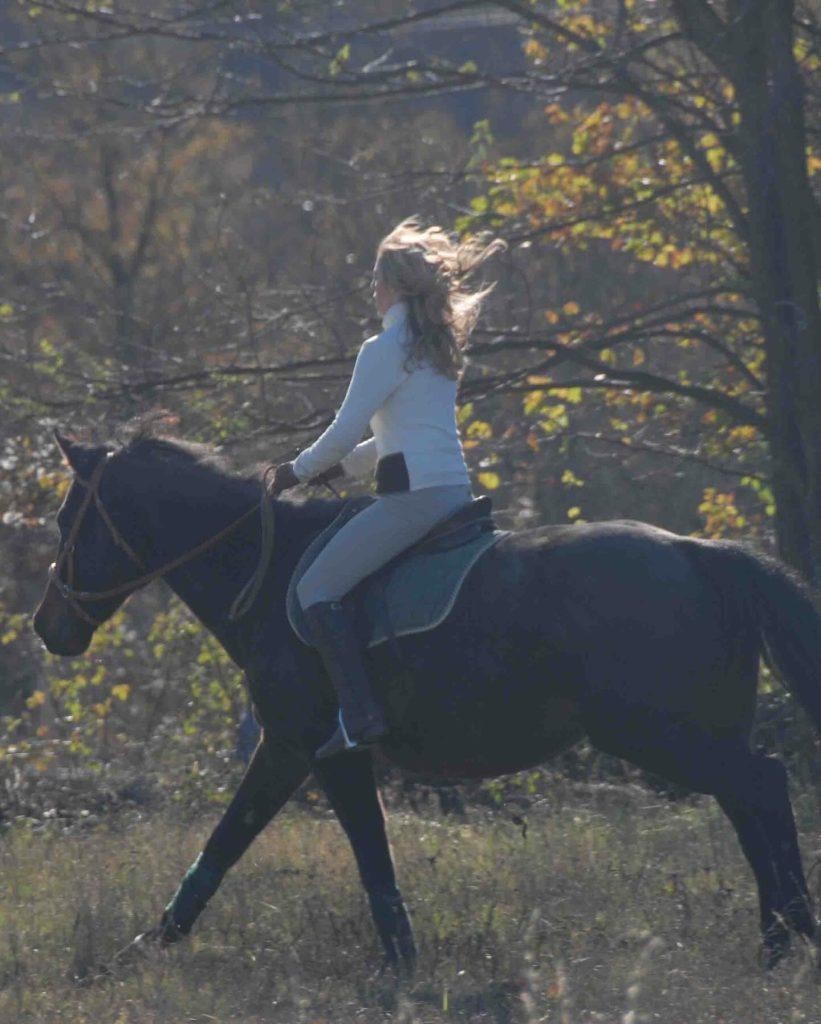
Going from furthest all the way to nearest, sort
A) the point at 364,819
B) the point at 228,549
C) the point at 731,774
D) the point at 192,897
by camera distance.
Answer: the point at 228,549, the point at 192,897, the point at 364,819, the point at 731,774

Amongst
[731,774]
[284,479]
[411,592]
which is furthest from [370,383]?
[731,774]

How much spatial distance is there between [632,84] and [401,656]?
4347 millimetres

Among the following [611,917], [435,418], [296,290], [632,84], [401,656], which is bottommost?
[611,917]

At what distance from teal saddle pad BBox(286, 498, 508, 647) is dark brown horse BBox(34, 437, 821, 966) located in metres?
0.05

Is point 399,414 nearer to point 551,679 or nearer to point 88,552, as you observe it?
point 551,679

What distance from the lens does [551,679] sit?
17.7 ft

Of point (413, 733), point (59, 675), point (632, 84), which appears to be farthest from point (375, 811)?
point (59, 675)

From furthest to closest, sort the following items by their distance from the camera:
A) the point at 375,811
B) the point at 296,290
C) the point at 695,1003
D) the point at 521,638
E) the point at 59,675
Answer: the point at 59,675
the point at 296,290
the point at 375,811
the point at 521,638
the point at 695,1003

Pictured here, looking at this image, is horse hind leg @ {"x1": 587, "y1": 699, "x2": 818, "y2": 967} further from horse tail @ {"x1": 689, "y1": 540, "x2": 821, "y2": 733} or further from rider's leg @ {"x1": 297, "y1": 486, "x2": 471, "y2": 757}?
rider's leg @ {"x1": 297, "y1": 486, "x2": 471, "y2": 757}

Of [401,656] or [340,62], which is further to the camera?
[340,62]

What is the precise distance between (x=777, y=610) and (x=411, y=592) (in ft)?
3.84

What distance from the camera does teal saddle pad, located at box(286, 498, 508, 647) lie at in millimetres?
5410

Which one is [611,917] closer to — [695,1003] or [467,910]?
[467,910]

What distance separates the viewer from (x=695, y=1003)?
4.67 m
